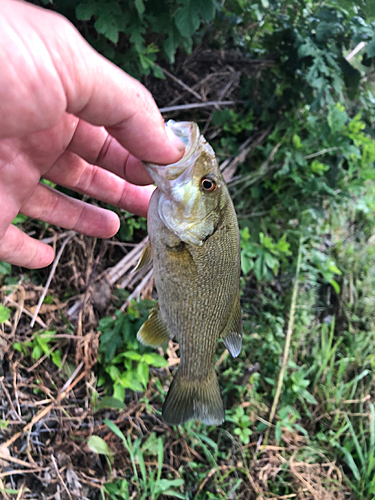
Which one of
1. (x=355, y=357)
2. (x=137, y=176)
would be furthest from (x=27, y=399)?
(x=355, y=357)

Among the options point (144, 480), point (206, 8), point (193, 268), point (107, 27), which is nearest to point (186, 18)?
point (206, 8)

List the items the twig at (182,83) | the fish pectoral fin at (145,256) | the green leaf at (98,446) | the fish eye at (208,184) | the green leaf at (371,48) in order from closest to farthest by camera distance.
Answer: the fish eye at (208,184)
the fish pectoral fin at (145,256)
the green leaf at (371,48)
the green leaf at (98,446)
the twig at (182,83)

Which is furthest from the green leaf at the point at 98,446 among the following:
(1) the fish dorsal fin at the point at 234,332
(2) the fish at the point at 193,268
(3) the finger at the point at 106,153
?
(3) the finger at the point at 106,153

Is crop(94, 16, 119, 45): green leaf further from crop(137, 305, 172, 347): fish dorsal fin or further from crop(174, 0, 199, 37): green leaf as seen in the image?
crop(137, 305, 172, 347): fish dorsal fin

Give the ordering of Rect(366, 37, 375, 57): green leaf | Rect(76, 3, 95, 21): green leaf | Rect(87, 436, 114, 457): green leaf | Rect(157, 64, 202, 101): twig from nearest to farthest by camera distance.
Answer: Rect(76, 3, 95, 21): green leaf, Rect(366, 37, 375, 57): green leaf, Rect(87, 436, 114, 457): green leaf, Rect(157, 64, 202, 101): twig

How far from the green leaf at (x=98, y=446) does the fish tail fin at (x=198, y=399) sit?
3.30ft

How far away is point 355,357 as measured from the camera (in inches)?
144

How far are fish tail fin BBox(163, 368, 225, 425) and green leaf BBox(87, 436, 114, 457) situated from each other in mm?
1004

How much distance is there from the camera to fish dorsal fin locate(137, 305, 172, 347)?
1530mm

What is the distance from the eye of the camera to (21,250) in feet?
5.71

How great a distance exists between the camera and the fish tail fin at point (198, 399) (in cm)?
155

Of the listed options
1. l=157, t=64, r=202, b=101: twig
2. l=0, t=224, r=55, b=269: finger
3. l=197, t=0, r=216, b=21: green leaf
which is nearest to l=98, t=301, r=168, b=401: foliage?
l=0, t=224, r=55, b=269: finger

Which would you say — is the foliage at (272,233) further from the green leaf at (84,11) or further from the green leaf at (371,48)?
the green leaf at (84,11)

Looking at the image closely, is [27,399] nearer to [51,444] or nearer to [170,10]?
[51,444]
